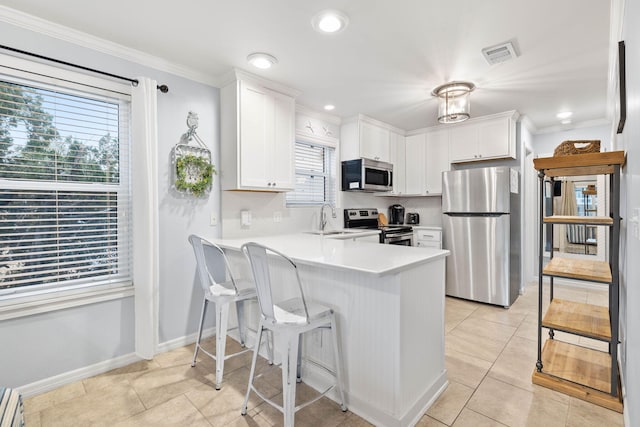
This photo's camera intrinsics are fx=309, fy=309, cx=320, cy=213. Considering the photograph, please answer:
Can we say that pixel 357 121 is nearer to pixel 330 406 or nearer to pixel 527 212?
pixel 527 212

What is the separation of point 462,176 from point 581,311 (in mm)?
2079

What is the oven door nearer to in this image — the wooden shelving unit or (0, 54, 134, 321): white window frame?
the wooden shelving unit

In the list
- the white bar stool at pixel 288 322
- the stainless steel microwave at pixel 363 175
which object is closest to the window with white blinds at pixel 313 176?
the stainless steel microwave at pixel 363 175

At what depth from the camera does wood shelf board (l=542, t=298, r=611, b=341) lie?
190 cm

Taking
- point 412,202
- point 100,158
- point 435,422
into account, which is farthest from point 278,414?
point 412,202

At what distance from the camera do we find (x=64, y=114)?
2.17m

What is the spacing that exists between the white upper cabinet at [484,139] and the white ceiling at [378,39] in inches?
26.8

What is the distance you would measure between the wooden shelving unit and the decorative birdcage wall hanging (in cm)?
256

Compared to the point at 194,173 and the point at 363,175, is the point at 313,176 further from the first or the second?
the point at 194,173

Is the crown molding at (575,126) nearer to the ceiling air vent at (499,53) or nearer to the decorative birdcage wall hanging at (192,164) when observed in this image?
the ceiling air vent at (499,53)

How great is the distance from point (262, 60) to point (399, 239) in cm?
280

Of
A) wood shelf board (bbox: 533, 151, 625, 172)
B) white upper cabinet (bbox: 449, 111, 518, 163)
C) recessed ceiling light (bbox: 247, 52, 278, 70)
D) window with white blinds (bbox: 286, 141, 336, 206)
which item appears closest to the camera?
wood shelf board (bbox: 533, 151, 625, 172)

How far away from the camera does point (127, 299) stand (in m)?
2.41

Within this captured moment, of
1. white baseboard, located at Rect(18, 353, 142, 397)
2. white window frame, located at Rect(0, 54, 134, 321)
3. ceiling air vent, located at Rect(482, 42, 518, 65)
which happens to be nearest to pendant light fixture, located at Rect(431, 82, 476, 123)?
ceiling air vent, located at Rect(482, 42, 518, 65)
